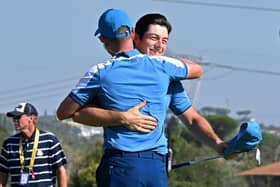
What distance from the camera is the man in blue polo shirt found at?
18.9 ft

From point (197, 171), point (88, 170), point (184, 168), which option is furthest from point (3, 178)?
point (197, 171)

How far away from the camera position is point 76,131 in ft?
269

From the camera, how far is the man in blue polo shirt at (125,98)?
5.76 m

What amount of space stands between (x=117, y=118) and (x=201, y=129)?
737 mm

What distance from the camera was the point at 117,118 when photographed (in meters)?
5.74

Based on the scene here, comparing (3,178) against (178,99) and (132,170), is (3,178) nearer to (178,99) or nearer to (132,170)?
(178,99)

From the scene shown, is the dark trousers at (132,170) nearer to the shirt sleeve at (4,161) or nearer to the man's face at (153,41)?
the man's face at (153,41)

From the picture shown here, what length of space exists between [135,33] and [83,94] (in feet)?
2.20

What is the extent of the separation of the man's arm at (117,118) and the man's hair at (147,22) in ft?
2.09

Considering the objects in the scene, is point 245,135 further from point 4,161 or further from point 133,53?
point 4,161

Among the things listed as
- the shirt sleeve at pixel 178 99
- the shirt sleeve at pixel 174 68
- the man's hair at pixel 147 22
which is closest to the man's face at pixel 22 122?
the man's hair at pixel 147 22

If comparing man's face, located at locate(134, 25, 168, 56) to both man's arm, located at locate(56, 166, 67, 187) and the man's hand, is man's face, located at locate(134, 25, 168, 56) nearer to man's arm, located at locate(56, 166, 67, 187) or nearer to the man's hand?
the man's hand

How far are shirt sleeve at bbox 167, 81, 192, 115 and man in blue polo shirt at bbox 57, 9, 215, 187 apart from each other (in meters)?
0.18

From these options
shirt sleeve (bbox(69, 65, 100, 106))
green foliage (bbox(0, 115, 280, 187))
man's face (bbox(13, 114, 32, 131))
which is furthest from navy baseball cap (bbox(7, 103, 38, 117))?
green foliage (bbox(0, 115, 280, 187))
